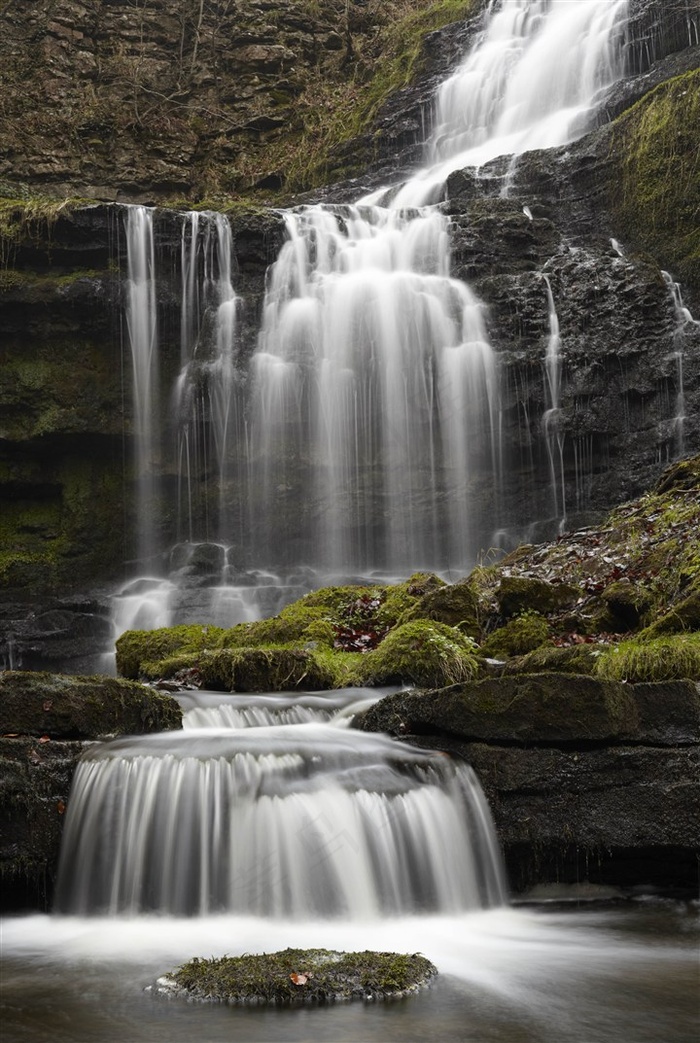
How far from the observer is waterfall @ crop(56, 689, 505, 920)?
5.41 m

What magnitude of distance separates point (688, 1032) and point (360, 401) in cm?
1488

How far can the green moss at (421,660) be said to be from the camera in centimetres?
789

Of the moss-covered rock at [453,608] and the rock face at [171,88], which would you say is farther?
the rock face at [171,88]

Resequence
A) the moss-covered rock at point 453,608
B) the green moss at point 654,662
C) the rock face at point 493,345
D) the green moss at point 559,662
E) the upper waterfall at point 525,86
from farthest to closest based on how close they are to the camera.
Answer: the upper waterfall at point 525,86
the rock face at point 493,345
the moss-covered rock at point 453,608
the green moss at point 559,662
the green moss at point 654,662

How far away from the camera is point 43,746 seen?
5844 mm

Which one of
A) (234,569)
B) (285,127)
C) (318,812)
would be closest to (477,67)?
(285,127)

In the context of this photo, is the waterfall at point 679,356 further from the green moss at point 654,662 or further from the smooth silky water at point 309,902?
the smooth silky water at point 309,902

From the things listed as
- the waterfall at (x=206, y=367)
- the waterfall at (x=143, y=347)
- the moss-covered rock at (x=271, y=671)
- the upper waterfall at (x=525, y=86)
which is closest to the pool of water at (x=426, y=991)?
the moss-covered rock at (x=271, y=671)

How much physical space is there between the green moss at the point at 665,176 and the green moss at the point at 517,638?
10733 mm

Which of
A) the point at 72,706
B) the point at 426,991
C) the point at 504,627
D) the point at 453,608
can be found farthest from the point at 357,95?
the point at 426,991

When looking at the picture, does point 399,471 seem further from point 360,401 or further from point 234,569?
point 234,569

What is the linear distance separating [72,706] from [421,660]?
3.10 m

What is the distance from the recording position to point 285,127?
25.7 metres

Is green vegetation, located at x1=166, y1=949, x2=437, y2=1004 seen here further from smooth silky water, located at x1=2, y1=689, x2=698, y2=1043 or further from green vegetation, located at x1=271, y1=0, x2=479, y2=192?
green vegetation, located at x1=271, y1=0, x2=479, y2=192
